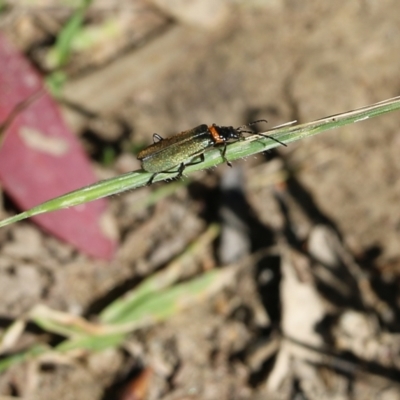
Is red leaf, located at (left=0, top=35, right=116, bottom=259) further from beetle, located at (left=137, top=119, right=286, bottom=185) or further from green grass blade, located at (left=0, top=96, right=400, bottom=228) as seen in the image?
green grass blade, located at (left=0, top=96, right=400, bottom=228)

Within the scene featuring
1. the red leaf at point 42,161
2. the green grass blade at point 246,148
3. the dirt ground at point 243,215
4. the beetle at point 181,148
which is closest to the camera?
the green grass blade at point 246,148

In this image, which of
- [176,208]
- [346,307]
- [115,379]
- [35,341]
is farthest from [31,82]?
[346,307]

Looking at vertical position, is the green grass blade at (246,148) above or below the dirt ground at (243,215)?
below

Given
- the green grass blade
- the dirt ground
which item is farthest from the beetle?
the dirt ground

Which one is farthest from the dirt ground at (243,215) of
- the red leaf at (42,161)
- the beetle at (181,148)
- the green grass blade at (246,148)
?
the green grass blade at (246,148)

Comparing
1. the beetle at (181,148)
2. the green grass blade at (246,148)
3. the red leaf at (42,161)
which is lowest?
the green grass blade at (246,148)

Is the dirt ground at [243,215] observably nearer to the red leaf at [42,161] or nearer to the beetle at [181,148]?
the red leaf at [42,161]

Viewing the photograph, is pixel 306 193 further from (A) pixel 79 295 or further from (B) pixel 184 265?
(A) pixel 79 295
